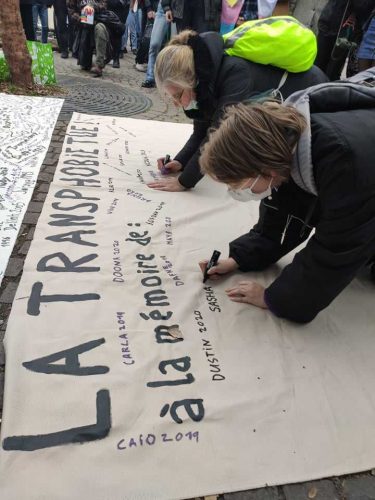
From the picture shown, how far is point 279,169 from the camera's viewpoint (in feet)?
4.33

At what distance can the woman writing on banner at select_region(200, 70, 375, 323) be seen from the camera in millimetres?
1253

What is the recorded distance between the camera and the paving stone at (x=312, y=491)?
3.91 feet

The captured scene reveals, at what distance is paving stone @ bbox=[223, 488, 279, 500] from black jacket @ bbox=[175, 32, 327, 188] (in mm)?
1639

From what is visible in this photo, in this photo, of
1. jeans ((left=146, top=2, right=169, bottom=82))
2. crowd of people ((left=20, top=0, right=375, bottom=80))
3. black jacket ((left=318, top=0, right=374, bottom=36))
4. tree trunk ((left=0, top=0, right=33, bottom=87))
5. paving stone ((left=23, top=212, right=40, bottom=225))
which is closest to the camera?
paving stone ((left=23, top=212, right=40, bottom=225))

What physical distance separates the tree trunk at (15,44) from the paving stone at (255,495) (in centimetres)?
433

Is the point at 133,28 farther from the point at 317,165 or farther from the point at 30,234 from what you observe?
the point at 317,165

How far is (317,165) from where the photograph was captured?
1.29 meters

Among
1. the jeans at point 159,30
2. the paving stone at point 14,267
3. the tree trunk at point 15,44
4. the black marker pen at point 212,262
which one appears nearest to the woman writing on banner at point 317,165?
the black marker pen at point 212,262

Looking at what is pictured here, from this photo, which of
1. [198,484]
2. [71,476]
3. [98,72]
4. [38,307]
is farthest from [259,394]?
[98,72]

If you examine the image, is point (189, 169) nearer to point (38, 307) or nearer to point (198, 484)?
point (38, 307)

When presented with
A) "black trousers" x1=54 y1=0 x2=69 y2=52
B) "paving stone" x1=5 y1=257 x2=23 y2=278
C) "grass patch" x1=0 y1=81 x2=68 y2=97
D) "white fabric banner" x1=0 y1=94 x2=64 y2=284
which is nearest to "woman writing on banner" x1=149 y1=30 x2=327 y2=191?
"white fabric banner" x1=0 y1=94 x2=64 y2=284

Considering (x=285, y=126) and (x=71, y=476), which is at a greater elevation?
(x=285, y=126)

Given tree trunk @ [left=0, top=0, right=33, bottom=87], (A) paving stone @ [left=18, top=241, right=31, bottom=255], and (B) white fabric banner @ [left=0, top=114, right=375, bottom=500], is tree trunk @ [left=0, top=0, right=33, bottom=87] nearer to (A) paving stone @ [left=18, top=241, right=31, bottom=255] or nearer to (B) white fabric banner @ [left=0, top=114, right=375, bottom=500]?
(B) white fabric banner @ [left=0, top=114, right=375, bottom=500]

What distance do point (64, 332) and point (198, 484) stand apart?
718 mm
